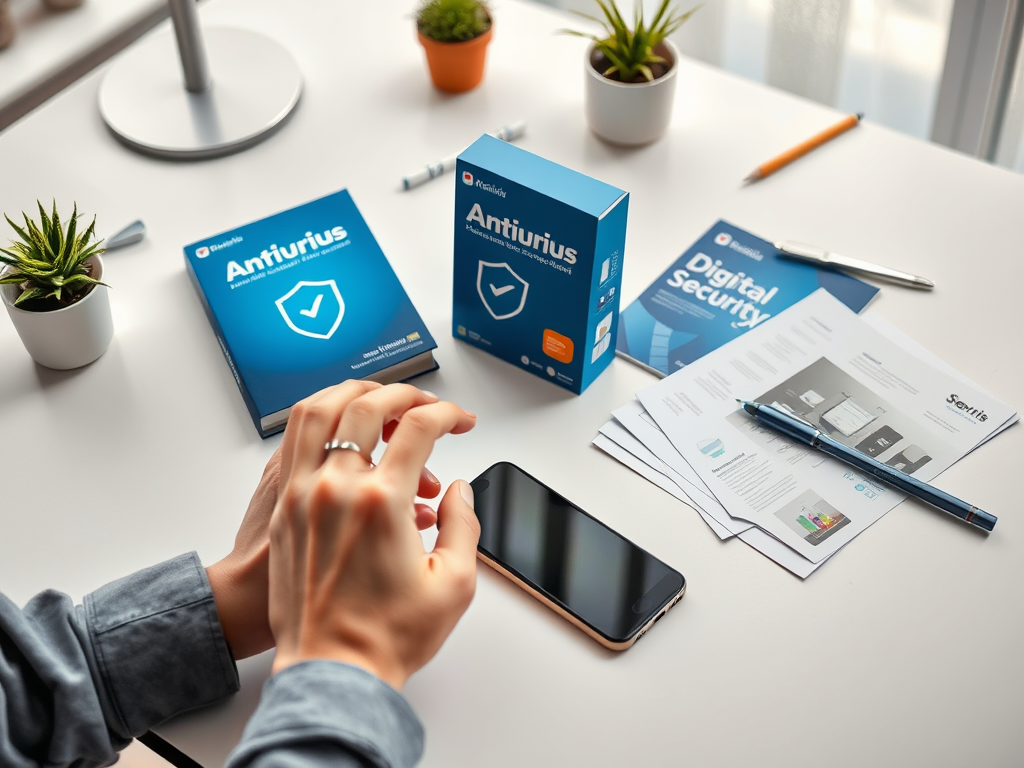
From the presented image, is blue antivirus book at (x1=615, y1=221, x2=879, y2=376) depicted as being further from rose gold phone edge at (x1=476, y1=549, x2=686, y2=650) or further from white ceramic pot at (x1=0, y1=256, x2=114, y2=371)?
white ceramic pot at (x1=0, y1=256, x2=114, y2=371)

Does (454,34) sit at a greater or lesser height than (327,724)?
greater

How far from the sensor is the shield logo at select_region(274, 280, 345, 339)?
37.8 inches

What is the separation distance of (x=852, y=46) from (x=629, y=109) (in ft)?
2.68

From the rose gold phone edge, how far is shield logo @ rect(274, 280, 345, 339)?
30cm

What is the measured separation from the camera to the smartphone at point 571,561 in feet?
2.52

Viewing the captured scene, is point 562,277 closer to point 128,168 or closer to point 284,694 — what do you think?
point 284,694

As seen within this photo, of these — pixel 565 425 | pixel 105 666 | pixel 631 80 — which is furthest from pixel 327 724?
pixel 631 80

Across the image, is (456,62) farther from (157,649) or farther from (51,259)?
(157,649)

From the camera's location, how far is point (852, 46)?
1.76m

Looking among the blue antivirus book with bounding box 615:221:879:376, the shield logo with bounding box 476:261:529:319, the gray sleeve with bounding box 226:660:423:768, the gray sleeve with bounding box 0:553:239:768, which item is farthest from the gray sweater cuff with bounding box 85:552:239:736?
the blue antivirus book with bounding box 615:221:879:376

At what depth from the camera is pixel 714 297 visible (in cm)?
103

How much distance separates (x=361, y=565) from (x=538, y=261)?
1.17ft

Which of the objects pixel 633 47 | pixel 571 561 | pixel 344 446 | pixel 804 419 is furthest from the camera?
pixel 633 47

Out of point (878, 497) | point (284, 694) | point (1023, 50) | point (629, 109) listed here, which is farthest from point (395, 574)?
point (1023, 50)
